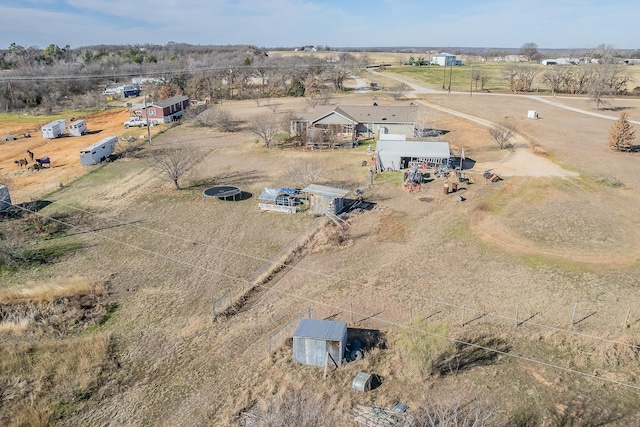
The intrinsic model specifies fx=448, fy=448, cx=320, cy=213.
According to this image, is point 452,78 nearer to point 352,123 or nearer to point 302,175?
point 352,123

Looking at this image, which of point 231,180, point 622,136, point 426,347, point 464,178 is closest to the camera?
point 426,347

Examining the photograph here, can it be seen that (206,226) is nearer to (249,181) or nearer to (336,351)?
(249,181)

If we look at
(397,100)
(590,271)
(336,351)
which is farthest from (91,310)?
(397,100)

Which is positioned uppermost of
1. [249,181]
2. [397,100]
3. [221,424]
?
[397,100]

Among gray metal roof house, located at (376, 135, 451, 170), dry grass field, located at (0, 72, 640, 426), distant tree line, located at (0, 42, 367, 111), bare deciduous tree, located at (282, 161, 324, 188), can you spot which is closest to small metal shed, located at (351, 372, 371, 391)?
dry grass field, located at (0, 72, 640, 426)

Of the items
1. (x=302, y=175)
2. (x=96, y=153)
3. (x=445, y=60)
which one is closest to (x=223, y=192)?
(x=302, y=175)
